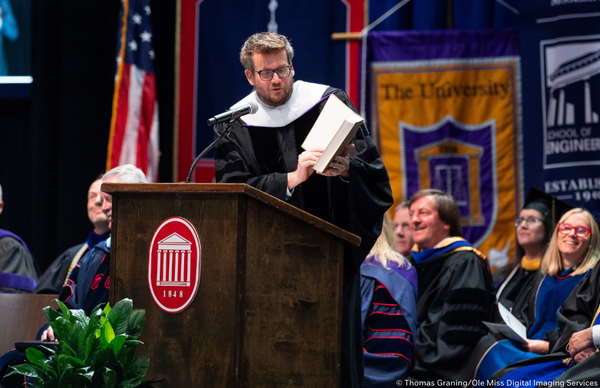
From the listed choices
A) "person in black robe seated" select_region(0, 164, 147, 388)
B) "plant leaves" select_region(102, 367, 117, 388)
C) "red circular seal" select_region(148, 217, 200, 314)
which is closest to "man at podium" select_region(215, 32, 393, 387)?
"red circular seal" select_region(148, 217, 200, 314)

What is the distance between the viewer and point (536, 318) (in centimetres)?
470

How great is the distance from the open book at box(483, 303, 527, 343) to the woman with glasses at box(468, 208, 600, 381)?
0.06m

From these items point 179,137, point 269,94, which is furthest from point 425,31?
point 269,94

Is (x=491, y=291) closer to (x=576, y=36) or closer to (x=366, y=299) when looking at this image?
(x=366, y=299)

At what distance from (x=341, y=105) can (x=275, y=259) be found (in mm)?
571

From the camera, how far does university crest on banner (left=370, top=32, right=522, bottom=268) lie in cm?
615

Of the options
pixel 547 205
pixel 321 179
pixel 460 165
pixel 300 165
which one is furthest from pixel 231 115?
pixel 460 165

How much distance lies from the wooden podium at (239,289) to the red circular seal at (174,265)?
20 millimetres

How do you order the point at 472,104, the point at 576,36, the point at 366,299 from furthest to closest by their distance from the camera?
1. the point at 472,104
2. the point at 576,36
3. the point at 366,299

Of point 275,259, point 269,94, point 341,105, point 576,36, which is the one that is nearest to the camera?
point 275,259

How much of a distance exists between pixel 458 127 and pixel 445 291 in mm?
2013

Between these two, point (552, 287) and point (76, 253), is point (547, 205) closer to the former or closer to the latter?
point (552, 287)

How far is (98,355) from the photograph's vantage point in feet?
6.72

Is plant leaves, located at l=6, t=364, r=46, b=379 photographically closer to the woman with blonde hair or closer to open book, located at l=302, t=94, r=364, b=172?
open book, located at l=302, t=94, r=364, b=172
